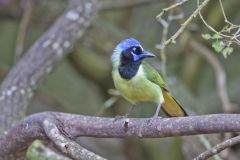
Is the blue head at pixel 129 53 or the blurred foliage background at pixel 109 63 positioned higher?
the blue head at pixel 129 53

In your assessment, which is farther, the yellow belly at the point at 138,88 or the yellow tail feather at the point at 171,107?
the yellow tail feather at the point at 171,107

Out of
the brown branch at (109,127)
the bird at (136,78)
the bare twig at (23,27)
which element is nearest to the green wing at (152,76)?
the bird at (136,78)

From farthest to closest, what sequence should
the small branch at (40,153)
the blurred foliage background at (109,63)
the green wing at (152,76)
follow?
the blurred foliage background at (109,63)
the small branch at (40,153)
the green wing at (152,76)

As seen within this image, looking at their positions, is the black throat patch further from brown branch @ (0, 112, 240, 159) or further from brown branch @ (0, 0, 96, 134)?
brown branch @ (0, 0, 96, 134)

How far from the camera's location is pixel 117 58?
3.26m

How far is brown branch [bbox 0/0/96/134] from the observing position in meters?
3.49

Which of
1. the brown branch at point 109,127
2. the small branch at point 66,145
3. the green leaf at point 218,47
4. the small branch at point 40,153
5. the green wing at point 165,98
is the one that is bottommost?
the small branch at point 40,153

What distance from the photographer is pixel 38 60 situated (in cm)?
371

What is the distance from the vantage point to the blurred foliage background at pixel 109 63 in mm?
5273

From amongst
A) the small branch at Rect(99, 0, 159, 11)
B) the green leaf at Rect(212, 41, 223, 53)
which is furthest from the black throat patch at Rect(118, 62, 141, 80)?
the small branch at Rect(99, 0, 159, 11)

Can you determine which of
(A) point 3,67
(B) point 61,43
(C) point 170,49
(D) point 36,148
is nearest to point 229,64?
(C) point 170,49

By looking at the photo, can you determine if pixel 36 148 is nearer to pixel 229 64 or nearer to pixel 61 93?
pixel 61 93

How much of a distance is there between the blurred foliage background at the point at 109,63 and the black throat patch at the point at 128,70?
179cm

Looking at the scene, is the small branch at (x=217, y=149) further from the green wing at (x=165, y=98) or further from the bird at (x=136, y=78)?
the green wing at (x=165, y=98)
